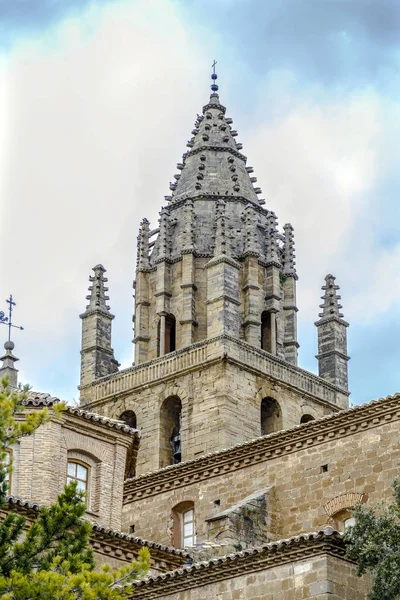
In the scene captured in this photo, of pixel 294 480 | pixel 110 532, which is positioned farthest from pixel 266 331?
pixel 110 532

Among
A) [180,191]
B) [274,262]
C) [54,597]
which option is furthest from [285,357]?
[54,597]

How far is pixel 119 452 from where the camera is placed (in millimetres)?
33156

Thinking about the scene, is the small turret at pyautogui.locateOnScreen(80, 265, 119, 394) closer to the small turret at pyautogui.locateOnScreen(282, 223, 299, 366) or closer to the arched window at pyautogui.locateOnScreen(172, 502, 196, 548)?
the small turret at pyautogui.locateOnScreen(282, 223, 299, 366)

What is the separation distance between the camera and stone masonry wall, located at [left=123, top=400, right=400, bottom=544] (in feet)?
111

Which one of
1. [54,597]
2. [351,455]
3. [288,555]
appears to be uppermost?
[351,455]

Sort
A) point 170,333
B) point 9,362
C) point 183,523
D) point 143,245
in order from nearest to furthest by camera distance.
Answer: point 183,523
point 9,362
point 170,333
point 143,245

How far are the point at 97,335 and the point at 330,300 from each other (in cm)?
796

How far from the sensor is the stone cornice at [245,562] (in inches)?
1046

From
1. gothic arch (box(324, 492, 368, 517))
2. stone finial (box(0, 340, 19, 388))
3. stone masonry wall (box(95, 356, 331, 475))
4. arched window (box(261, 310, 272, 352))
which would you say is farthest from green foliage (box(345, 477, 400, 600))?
arched window (box(261, 310, 272, 352))

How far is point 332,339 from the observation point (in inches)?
2122

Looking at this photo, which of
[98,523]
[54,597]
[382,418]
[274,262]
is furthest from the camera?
[274,262]

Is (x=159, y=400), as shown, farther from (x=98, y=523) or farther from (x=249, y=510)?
(x=98, y=523)

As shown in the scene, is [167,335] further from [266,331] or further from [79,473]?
[79,473]

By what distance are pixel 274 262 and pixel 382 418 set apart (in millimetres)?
19407
